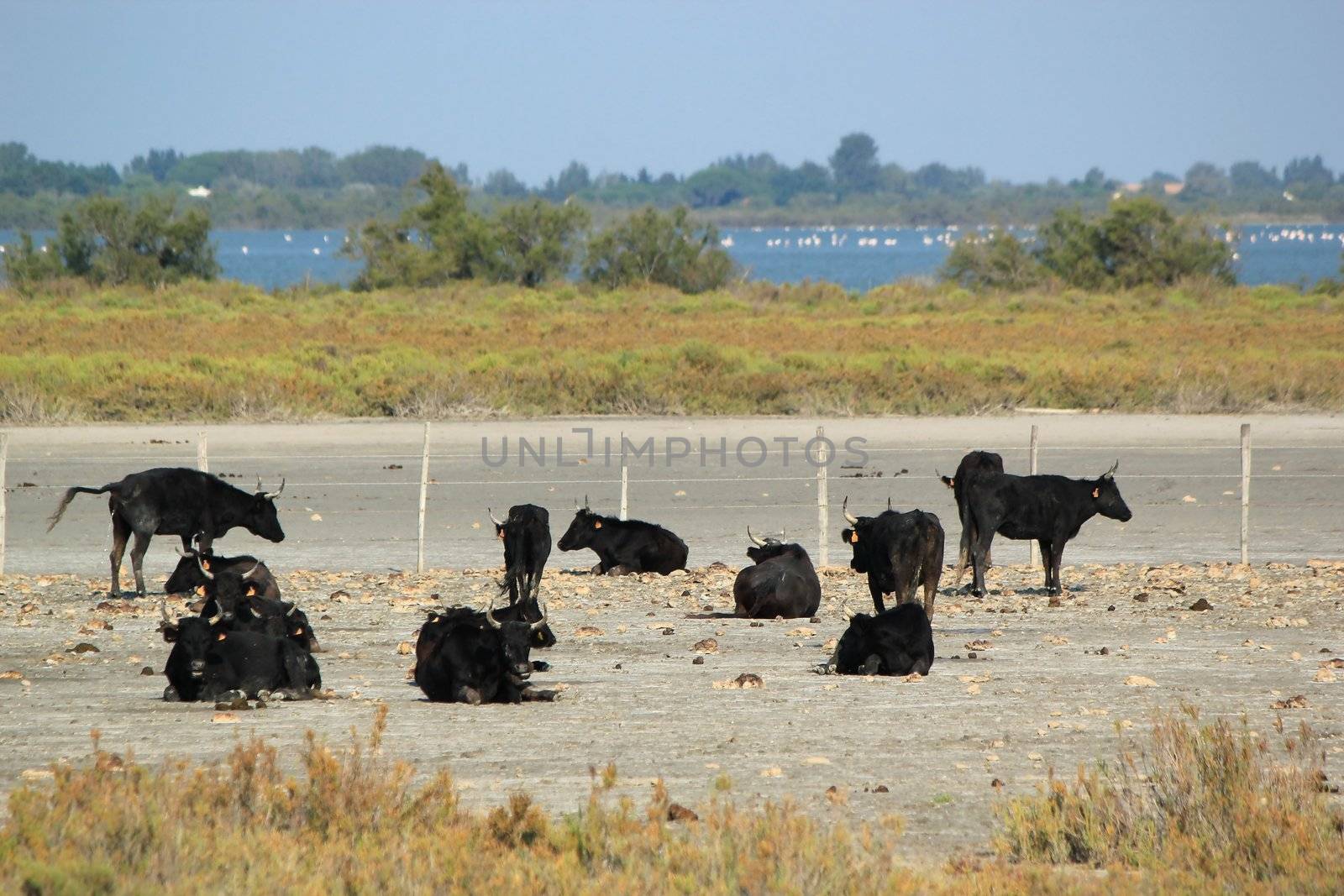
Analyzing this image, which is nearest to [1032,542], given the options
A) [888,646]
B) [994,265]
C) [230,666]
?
[888,646]

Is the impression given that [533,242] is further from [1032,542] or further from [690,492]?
[1032,542]

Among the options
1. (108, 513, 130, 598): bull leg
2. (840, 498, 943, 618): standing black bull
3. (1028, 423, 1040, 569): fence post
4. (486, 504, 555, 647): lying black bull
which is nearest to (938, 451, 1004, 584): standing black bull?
(1028, 423, 1040, 569): fence post

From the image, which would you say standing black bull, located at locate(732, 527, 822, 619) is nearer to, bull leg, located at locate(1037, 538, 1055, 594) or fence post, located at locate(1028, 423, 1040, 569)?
bull leg, located at locate(1037, 538, 1055, 594)

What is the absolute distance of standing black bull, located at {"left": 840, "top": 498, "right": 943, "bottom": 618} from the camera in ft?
43.5

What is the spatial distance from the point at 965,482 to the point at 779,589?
9.25 ft

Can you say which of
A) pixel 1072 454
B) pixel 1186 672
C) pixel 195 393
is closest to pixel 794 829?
pixel 1186 672

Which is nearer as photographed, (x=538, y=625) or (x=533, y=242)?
(x=538, y=625)

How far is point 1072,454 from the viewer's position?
27.3 meters

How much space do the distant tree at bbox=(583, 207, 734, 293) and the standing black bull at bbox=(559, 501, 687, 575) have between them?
164ft

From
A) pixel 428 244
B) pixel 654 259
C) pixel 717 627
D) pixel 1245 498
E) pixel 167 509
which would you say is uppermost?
pixel 428 244

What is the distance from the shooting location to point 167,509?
15.4 metres

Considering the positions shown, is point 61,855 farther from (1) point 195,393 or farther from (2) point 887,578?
(1) point 195,393

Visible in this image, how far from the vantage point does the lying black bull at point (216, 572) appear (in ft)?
42.5

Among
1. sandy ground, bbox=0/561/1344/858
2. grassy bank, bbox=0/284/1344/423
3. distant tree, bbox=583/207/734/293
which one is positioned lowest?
sandy ground, bbox=0/561/1344/858
